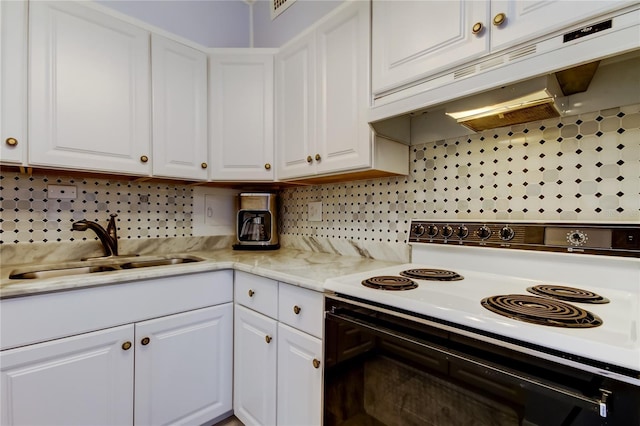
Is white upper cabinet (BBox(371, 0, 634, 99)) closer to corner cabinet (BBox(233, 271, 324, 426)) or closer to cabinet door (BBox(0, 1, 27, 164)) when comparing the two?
corner cabinet (BBox(233, 271, 324, 426))

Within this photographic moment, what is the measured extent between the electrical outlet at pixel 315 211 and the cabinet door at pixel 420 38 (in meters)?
0.85

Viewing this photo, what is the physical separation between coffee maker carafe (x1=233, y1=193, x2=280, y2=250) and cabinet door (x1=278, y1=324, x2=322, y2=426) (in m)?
0.89

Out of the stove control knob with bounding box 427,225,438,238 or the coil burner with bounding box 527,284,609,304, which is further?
the stove control knob with bounding box 427,225,438,238

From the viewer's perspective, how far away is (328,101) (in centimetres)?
150

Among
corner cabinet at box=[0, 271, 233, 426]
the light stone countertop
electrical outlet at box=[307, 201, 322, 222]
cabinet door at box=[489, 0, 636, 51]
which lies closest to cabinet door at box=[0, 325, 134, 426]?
corner cabinet at box=[0, 271, 233, 426]

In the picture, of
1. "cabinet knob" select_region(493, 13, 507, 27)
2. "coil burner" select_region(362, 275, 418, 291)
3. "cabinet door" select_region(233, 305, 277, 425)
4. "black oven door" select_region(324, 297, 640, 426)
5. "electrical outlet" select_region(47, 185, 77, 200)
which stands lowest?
"cabinet door" select_region(233, 305, 277, 425)

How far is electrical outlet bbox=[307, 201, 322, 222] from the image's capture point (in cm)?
195

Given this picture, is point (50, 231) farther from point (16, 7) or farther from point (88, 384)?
point (16, 7)

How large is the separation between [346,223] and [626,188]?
117 centimetres

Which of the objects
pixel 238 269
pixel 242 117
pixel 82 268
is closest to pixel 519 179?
pixel 238 269

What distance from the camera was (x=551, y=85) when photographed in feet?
3.05

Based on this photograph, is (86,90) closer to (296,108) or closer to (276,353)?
(296,108)

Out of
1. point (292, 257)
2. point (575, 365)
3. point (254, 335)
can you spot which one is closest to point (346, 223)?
point (292, 257)

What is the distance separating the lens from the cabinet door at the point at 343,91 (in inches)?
52.3
